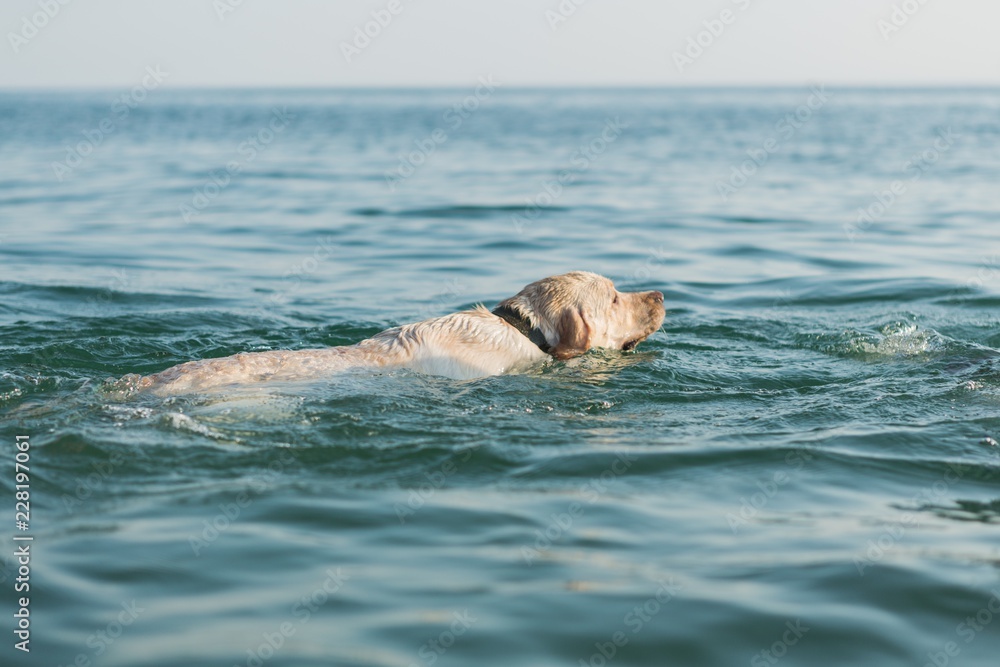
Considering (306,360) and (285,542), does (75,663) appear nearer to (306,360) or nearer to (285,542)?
(285,542)

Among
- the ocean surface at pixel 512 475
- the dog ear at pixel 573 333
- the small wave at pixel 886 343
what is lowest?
the small wave at pixel 886 343

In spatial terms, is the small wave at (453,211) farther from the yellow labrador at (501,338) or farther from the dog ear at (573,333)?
the dog ear at (573,333)

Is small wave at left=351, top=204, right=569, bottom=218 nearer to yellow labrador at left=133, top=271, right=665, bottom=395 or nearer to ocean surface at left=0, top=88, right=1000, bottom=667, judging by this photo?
ocean surface at left=0, top=88, right=1000, bottom=667

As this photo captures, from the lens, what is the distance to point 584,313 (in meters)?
9.01

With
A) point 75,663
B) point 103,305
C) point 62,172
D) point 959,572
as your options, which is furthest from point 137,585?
point 62,172

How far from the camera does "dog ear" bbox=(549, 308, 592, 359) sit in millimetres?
8922

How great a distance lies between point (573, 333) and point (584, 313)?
214 millimetres

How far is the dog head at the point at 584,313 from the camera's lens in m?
8.98

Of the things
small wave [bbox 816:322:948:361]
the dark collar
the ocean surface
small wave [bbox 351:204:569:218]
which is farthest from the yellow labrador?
small wave [bbox 351:204:569:218]

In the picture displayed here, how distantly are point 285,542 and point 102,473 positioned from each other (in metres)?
1.51

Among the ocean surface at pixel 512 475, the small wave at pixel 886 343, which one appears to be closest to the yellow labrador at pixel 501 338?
the ocean surface at pixel 512 475

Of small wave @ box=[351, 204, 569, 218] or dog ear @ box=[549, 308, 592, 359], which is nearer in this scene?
dog ear @ box=[549, 308, 592, 359]

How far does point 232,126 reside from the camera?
61.6 metres

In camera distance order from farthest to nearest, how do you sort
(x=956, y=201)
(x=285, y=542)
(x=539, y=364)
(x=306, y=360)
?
1. (x=956, y=201)
2. (x=539, y=364)
3. (x=306, y=360)
4. (x=285, y=542)
